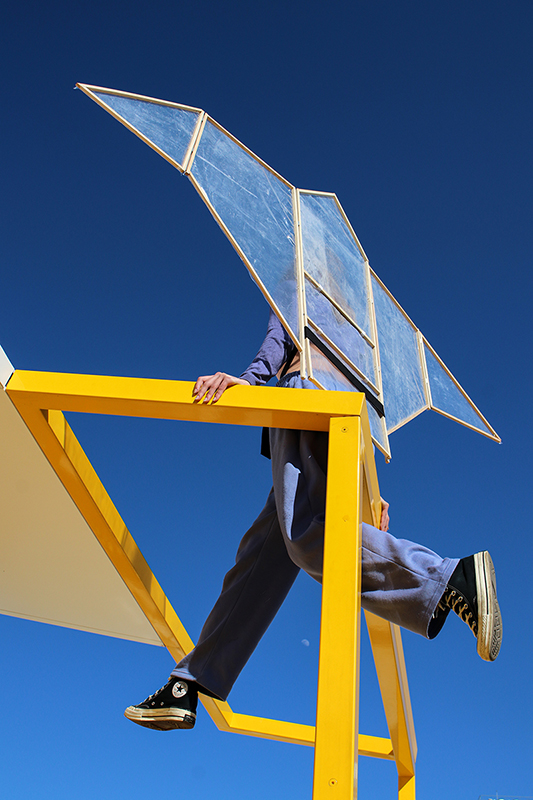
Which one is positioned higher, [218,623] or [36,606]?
[36,606]

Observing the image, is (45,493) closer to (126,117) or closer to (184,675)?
(184,675)

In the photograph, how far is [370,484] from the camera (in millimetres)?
2084

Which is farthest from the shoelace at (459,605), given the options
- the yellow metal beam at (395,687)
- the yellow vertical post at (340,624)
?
the yellow metal beam at (395,687)

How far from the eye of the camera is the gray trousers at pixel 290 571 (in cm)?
168

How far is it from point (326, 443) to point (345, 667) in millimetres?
704

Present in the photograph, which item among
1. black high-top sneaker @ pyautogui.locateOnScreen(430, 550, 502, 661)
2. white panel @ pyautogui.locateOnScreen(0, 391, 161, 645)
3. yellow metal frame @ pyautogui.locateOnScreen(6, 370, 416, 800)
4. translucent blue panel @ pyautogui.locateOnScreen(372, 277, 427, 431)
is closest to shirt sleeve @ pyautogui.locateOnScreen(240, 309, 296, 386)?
yellow metal frame @ pyautogui.locateOnScreen(6, 370, 416, 800)

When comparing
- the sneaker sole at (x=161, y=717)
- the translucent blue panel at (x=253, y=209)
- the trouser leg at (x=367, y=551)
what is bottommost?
the sneaker sole at (x=161, y=717)

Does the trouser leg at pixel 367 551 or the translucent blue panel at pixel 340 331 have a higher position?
the translucent blue panel at pixel 340 331

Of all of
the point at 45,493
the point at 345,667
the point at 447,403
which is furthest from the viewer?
the point at 447,403

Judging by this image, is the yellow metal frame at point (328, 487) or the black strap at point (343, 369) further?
the black strap at point (343, 369)

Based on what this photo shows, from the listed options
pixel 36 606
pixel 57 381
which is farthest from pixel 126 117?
pixel 36 606

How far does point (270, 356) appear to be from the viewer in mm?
2309

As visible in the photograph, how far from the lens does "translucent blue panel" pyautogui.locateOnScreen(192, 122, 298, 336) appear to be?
2.07m

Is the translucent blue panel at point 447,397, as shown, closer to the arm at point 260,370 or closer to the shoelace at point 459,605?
the arm at point 260,370
